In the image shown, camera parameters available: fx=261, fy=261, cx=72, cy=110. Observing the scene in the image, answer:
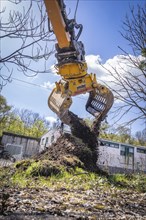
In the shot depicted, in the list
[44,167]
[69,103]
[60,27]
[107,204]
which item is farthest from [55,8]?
[107,204]

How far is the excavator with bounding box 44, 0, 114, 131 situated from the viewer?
8.00m

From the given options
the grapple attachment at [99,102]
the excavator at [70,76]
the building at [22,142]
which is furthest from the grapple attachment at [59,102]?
the building at [22,142]

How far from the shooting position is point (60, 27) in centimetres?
795

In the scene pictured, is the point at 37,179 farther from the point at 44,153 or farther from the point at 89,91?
the point at 89,91

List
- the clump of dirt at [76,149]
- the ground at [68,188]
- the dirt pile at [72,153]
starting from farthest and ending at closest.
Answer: the dirt pile at [72,153] → the clump of dirt at [76,149] → the ground at [68,188]

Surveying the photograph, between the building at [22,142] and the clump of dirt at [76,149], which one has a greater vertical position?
the building at [22,142]

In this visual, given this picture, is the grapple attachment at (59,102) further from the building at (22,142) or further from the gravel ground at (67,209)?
the building at (22,142)

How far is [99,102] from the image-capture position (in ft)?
35.4

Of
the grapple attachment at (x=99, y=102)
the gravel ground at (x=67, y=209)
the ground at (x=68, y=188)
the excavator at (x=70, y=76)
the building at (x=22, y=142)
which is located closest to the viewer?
the gravel ground at (x=67, y=209)

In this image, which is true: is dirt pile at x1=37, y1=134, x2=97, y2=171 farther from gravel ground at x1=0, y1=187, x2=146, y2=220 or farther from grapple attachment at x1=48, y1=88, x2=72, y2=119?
gravel ground at x1=0, y1=187, x2=146, y2=220

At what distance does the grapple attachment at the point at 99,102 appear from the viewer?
10.3 meters

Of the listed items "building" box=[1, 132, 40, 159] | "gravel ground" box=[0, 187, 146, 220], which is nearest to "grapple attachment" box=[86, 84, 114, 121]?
"gravel ground" box=[0, 187, 146, 220]

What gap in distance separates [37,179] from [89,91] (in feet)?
13.7

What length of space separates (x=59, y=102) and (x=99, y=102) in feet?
6.74
